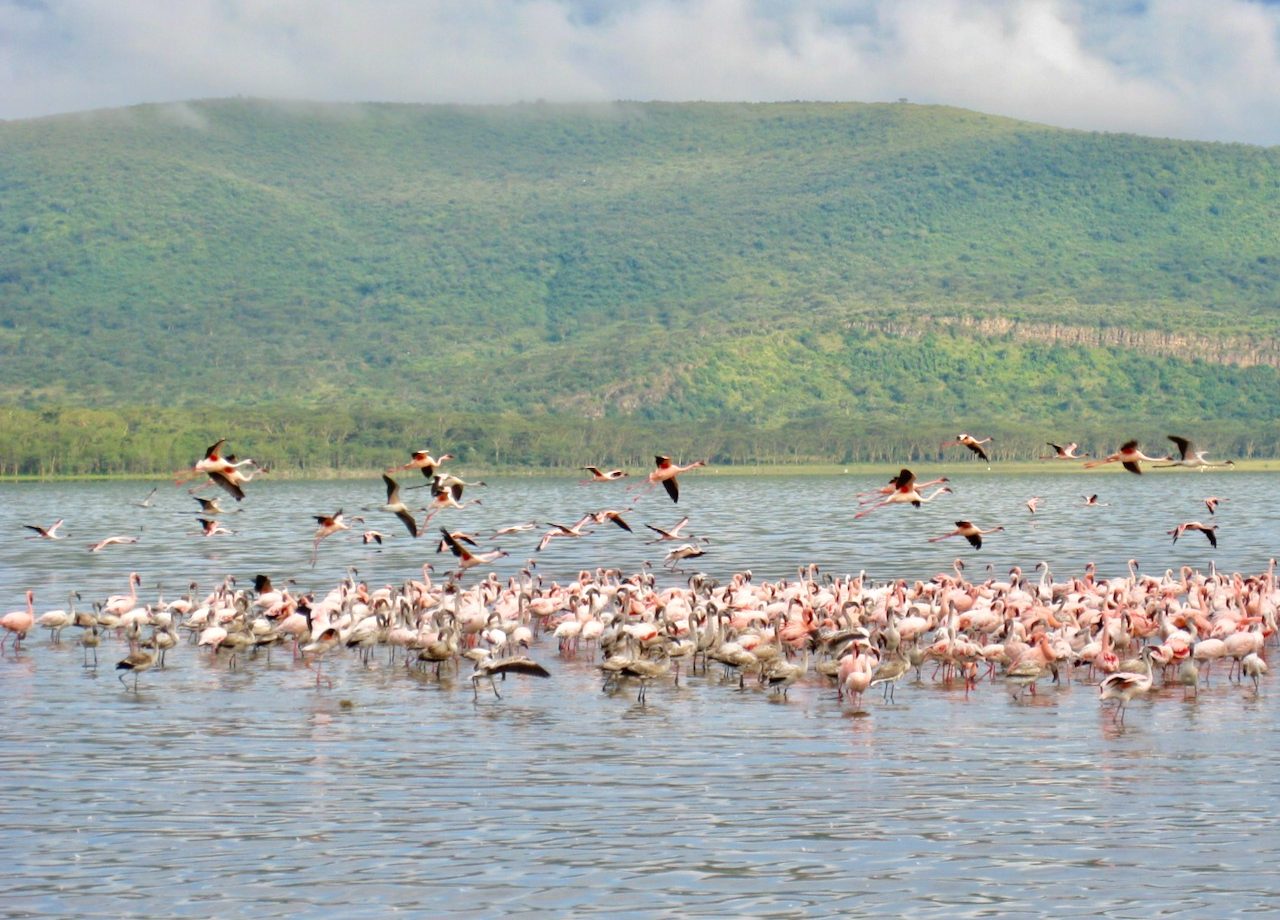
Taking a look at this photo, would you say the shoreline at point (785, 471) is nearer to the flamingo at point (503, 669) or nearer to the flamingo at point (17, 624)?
the flamingo at point (17, 624)

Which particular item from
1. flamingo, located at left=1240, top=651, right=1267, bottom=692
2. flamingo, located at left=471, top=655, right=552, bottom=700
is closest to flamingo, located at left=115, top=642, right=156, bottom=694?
flamingo, located at left=471, top=655, right=552, bottom=700

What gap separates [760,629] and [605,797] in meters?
10.5

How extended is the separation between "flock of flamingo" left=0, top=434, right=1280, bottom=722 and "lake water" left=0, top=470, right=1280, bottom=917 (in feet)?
1.46

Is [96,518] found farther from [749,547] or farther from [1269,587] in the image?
[1269,587]

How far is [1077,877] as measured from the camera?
16.6 m

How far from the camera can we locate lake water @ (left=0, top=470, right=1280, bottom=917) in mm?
16234

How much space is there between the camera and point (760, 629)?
29891mm

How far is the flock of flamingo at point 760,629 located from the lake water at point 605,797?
0.45 meters

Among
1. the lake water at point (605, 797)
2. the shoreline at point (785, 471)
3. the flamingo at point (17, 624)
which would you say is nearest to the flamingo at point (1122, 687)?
the lake water at point (605, 797)

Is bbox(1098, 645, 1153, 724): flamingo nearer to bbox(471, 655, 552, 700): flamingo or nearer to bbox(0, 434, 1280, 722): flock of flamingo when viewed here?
bbox(0, 434, 1280, 722): flock of flamingo

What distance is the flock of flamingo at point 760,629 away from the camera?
1049 inches

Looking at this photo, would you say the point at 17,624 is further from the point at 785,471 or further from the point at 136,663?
the point at 785,471

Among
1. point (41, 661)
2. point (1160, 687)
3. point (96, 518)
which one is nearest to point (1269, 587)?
point (1160, 687)

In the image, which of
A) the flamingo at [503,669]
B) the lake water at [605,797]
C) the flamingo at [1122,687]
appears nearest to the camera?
the lake water at [605,797]
